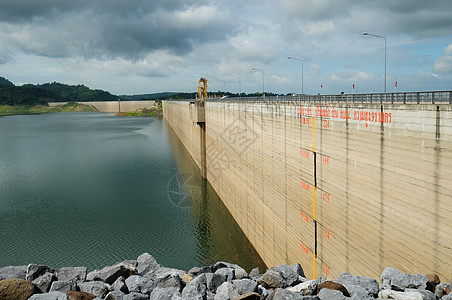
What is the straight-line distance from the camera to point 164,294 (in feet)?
31.9

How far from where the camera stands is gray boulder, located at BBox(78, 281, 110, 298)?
10.5 metres

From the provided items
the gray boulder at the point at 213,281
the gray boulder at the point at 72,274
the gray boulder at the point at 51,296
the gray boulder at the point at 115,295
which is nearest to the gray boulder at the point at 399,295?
the gray boulder at the point at 213,281

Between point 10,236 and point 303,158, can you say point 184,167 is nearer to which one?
point 10,236

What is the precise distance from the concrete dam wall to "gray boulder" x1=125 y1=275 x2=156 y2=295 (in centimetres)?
849

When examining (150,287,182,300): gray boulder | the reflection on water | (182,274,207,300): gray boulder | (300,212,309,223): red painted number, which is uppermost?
(182,274,207,300): gray boulder

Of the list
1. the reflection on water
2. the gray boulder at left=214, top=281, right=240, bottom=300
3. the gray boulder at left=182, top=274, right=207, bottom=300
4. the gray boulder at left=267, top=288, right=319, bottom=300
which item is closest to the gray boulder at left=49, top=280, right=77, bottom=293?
the gray boulder at left=182, top=274, right=207, bottom=300

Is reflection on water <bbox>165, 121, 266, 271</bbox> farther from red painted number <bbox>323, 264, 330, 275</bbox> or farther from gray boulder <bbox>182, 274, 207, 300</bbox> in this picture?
gray boulder <bbox>182, 274, 207, 300</bbox>

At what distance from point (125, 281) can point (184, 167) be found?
5062 cm

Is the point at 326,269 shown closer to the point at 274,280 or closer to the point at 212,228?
the point at 274,280

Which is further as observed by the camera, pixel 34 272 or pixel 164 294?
pixel 34 272

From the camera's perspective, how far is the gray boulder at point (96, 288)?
10453 mm

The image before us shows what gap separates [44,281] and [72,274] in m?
0.88

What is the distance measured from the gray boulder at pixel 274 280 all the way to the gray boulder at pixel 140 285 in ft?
11.4

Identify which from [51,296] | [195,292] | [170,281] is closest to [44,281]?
[51,296]
